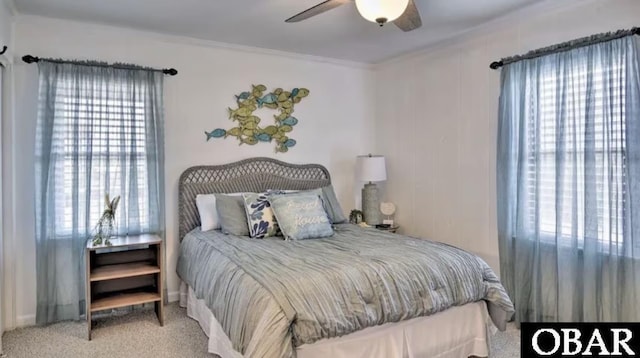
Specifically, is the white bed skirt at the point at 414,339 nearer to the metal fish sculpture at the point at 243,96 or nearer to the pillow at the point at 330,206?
the pillow at the point at 330,206

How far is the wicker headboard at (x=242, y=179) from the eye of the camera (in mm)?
3764

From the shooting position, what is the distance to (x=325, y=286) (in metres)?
2.13

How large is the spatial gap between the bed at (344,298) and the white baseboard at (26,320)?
4.41 ft

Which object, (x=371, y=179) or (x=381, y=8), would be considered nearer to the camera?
(x=381, y=8)

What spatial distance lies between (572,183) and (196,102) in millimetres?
3289

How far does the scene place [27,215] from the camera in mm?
3236

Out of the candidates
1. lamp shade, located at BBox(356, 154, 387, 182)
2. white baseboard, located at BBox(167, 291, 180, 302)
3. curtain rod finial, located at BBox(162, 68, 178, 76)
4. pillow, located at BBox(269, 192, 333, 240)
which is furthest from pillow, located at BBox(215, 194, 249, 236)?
lamp shade, located at BBox(356, 154, 387, 182)

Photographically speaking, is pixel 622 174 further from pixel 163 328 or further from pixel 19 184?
pixel 19 184

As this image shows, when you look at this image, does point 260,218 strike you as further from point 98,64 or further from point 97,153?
point 98,64

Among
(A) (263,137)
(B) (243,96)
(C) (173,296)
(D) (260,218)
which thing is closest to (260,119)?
(A) (263,137)

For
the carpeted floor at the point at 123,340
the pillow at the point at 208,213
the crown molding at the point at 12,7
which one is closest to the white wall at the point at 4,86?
the crown molding at the point at 12,7

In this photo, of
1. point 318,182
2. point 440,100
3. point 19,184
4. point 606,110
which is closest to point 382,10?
point 606,110

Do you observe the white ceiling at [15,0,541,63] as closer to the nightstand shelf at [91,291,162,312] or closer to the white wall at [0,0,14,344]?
the white wall at [0,0,14,344]

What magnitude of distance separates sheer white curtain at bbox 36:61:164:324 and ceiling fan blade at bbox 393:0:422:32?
2.29 metres
